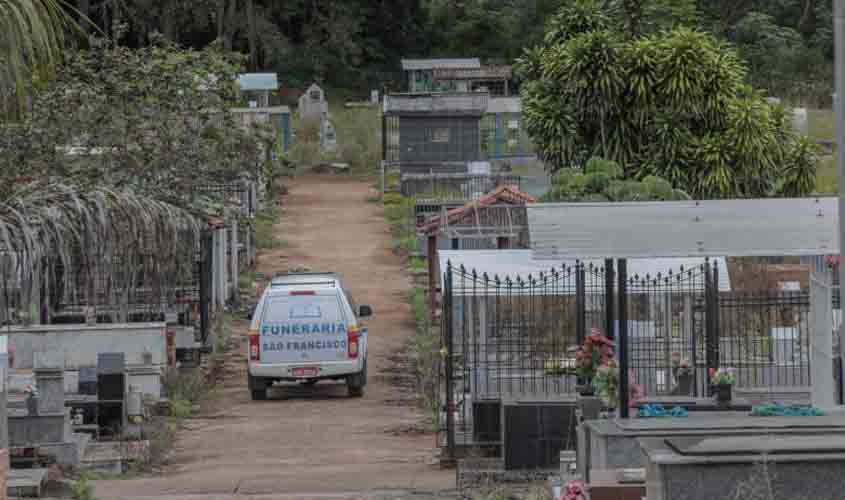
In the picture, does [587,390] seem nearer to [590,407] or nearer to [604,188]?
[590,407]

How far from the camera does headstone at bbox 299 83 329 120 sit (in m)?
71.0

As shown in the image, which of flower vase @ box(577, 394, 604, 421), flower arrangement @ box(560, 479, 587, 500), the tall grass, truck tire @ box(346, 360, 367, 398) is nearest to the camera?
flower arrangement @ box(560, 479, 587, 500)

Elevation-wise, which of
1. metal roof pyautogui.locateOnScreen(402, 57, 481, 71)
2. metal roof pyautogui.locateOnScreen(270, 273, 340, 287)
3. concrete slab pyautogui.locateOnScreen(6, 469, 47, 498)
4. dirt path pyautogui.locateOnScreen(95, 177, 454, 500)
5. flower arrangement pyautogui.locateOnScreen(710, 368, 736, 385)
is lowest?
dirt path pyautogui.locateOnScreen(95, 177, 454, 500)

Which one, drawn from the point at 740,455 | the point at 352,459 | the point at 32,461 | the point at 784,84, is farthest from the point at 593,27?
Answer: the point at 784,84

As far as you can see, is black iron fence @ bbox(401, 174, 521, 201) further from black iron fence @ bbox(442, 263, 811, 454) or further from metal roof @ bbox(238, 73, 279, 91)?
black iron fence @ bbox(442, 263, 811, 454)

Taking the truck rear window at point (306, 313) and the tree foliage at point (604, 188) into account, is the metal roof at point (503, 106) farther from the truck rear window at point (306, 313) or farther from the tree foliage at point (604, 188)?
the truck rear window at point (306, 313)

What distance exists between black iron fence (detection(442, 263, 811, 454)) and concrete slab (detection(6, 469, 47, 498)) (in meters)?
4.71

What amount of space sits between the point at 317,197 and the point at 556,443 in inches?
1588

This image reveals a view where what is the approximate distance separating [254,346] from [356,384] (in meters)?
1.81

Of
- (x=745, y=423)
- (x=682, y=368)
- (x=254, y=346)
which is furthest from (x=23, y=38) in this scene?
(x=254, y=346)

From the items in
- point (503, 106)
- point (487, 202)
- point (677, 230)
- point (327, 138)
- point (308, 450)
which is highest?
point (503, 106)

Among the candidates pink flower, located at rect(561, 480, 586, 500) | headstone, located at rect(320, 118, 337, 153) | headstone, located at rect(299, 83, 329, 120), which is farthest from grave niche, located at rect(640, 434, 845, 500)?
headstone, located at rect(299, 83, 329, 120)

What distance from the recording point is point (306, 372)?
84.8 feet

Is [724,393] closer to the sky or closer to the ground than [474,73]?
closer to the ground
